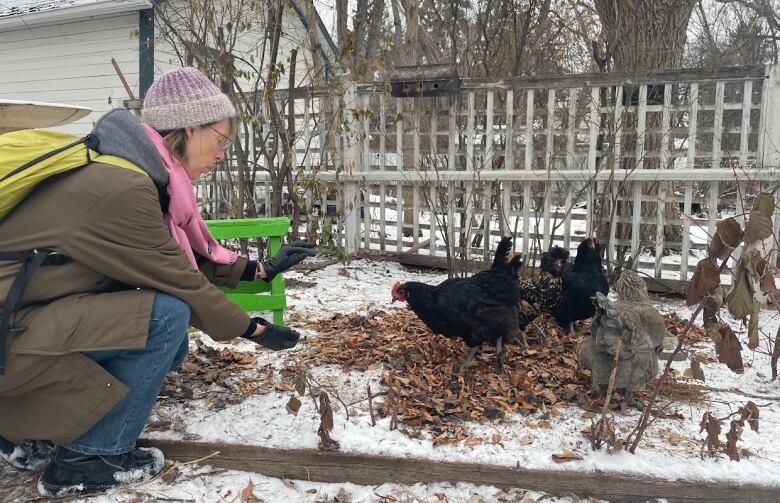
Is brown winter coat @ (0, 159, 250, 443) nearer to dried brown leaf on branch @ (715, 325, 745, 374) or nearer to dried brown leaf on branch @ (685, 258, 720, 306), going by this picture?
dried brown leaf on branch @ (685, 258, 720, 306)

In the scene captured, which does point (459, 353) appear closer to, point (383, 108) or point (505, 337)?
point (505, 337)

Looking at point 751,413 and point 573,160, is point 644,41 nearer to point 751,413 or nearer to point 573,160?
point 573,160

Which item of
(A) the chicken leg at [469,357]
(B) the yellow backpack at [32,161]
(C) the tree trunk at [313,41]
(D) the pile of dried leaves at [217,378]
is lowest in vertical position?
(D) the pile of dried leaves at [217,378]

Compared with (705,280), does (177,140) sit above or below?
above

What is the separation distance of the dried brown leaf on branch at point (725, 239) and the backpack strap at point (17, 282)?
101 inches

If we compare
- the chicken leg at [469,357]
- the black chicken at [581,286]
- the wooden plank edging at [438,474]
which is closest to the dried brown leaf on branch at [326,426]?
the wooden plank edging at [438,474]

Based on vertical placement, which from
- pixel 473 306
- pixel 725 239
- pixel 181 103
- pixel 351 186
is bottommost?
pixel 473 306

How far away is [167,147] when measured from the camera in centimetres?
247

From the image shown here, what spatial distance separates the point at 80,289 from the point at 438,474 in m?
1.62

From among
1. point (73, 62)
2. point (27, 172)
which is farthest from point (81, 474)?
point (73, 62)

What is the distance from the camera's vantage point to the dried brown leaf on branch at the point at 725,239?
7.54 feet

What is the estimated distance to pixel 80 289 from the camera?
85.2 inches

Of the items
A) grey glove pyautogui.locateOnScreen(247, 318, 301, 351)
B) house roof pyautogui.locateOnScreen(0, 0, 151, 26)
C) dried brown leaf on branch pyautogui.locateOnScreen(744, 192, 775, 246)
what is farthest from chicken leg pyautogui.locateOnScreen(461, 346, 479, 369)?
house roof pyautogui.locateOnScreen(0, 0, 151, 26)

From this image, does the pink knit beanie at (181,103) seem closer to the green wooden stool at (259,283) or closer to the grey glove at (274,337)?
the grey glove at (274,337)
